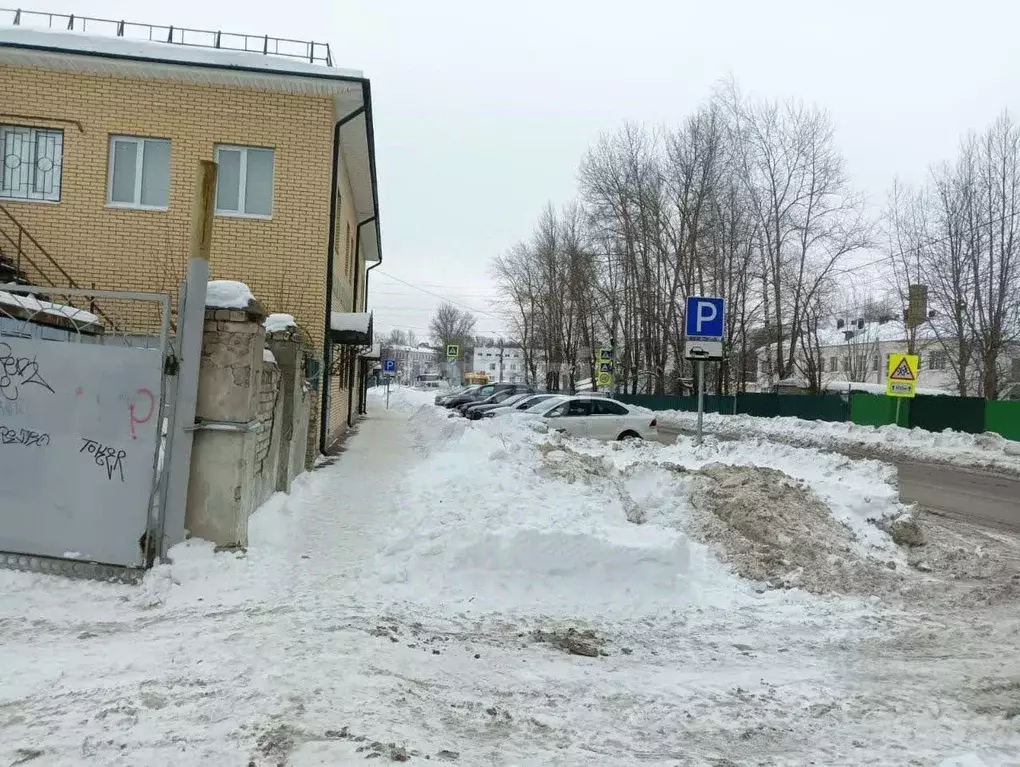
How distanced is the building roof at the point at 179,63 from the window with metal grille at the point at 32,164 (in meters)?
1.16

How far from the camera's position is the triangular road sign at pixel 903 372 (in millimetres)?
20391

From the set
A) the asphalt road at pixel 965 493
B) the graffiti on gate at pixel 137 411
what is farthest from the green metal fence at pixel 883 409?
the graffiti on gate at pixel 137 411

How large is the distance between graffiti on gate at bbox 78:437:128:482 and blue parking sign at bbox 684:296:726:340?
8.41 metres

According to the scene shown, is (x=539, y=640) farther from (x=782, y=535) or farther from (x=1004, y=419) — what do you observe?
(x=1004, y=419)

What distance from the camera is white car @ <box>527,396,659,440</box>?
19.7 metres

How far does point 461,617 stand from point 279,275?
347 inches

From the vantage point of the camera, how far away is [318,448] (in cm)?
1452

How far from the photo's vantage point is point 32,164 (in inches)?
478

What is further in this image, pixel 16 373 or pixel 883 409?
pixel 883 409

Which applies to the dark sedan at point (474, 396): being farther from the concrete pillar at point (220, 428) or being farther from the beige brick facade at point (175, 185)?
the concrete pillar at point (220, 428)

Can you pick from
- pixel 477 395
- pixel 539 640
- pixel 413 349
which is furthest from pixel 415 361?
pixel 539 640

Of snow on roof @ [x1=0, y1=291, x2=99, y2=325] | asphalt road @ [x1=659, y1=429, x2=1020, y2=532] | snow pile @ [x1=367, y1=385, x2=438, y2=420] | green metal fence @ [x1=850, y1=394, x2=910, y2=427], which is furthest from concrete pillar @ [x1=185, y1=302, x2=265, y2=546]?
snow pile @ [x1=367, y1=385, x2=438, y2=420]

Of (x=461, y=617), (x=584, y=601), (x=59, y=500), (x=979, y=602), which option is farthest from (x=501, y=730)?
(x=979, y=602)

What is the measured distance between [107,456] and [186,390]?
2.49 feet
